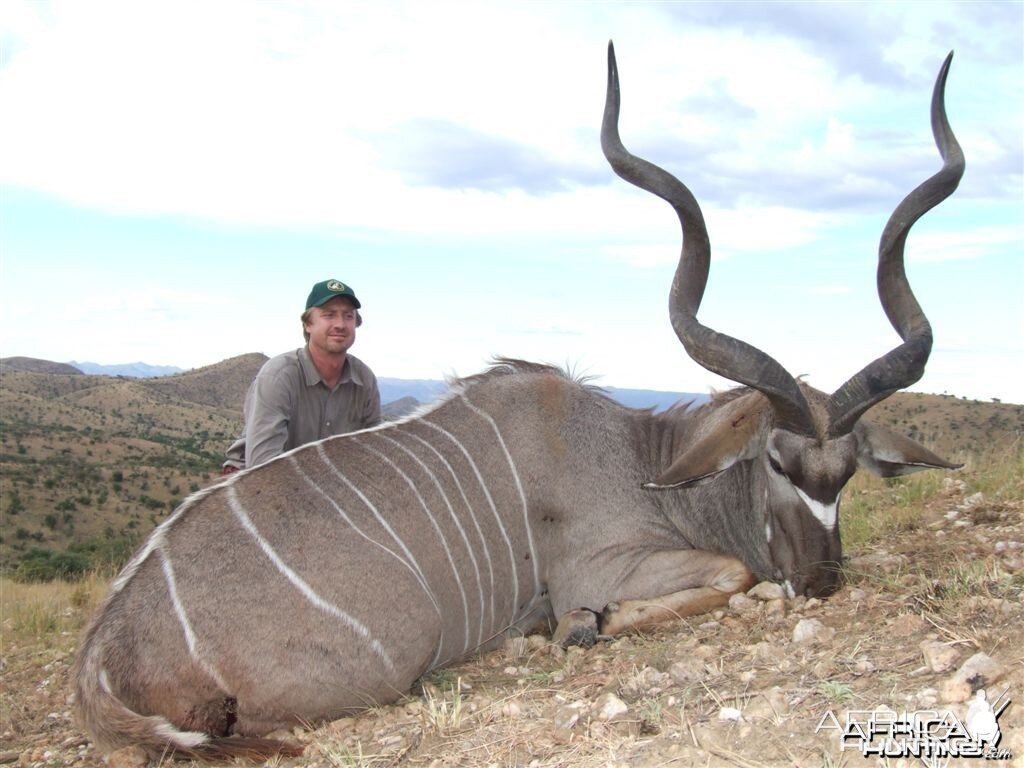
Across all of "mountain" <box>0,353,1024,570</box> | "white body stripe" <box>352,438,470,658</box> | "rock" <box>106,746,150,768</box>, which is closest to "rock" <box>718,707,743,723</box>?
"white body stripe" <box>352,438,470,658</box>

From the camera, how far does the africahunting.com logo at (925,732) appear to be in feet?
6.93

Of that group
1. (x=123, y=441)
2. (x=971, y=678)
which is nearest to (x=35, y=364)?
(x=123, y=441)

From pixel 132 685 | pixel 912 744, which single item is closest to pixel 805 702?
pixel 912 744

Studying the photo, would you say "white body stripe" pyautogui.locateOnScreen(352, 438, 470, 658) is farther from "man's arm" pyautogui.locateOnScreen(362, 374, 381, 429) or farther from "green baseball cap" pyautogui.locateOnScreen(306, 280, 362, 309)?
"man's arm" pyautogui.locateOnScreen(362, 374, 381, 429)

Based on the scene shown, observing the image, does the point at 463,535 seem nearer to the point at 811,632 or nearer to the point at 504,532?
the point at 504,532

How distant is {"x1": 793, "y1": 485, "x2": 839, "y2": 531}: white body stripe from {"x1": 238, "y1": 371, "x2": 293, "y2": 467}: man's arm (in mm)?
2659

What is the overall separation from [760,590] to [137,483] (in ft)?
105

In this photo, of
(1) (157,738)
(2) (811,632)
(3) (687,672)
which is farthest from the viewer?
(2) (811,632)

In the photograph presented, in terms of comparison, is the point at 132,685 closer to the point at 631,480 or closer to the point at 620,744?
the point at 620,744

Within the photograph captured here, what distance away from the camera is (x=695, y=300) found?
446 centimetres

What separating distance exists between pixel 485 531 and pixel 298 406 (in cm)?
171

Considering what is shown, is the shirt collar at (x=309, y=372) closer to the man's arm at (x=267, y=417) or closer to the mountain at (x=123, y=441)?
the man's arm at (x=267, y=417)

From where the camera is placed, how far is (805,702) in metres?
2.50

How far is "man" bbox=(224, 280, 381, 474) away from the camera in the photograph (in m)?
5.24
